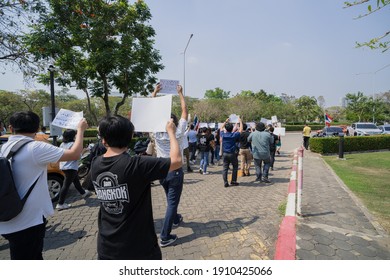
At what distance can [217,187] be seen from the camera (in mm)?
6980

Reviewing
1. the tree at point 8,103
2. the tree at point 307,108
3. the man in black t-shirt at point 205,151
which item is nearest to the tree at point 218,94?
the tree at point 307,108

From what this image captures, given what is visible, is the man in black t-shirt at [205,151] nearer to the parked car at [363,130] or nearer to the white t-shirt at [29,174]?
the white t-shirt at [29,174]

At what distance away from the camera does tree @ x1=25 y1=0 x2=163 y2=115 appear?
1161 cm

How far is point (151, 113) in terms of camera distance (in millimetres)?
2559

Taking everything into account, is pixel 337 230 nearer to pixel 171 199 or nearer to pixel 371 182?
pixel 171 199

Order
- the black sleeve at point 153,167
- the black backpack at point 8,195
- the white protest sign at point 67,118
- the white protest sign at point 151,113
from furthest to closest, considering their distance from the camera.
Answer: the white protest sign at point 67,118
the white protest sign at point 151,113
the black backpack at point 8,195
the black sleeve at point 153,167

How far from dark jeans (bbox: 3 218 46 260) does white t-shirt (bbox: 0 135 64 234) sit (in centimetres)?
6

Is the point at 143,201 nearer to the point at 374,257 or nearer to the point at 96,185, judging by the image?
the point at 96,185

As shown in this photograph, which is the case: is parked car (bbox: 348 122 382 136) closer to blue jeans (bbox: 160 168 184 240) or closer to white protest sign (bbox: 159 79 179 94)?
blue jeans (bbox: 160 168 184 240)

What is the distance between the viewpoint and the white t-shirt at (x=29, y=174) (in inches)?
86.9

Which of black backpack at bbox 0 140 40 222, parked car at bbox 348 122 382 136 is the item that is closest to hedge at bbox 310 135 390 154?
parked car at bbox 348 122 382 136

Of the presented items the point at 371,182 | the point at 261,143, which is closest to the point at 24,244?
the point at 261,143

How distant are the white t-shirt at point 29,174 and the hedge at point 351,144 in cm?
1452
